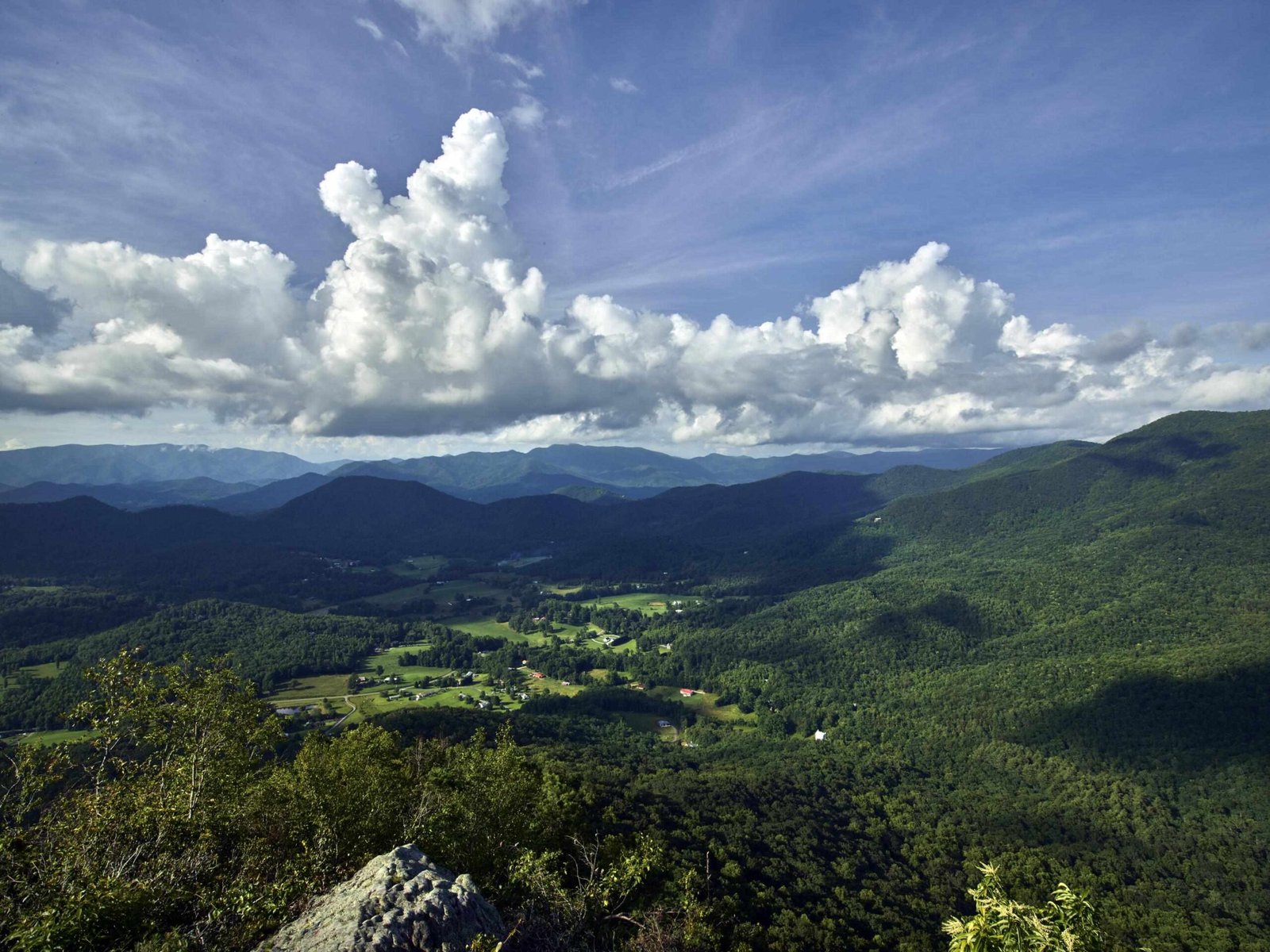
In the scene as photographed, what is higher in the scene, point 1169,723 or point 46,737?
Result: point 46,737

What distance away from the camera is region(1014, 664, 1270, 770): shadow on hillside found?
110 metres

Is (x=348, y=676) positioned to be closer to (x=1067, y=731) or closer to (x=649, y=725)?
(x=649, y=725)

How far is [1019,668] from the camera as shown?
153125mm

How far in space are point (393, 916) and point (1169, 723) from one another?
157 metres

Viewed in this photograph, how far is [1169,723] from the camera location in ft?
385

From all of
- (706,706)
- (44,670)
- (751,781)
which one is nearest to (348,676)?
(44,670)

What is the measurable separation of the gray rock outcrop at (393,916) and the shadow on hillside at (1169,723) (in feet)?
464

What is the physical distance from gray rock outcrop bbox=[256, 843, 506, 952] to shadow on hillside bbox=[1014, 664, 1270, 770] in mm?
141451

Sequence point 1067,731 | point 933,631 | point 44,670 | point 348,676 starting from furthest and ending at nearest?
point 933,631 → point 348,676 → point 44,670 → point 1067,731

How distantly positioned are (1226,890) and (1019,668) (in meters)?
76.1

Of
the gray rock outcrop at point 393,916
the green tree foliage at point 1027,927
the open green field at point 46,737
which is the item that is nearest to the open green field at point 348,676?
the open green field at point 46,737

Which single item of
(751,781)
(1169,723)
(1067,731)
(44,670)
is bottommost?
(1067,731)

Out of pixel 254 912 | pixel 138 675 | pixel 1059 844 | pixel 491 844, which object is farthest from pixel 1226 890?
pixel 138 675

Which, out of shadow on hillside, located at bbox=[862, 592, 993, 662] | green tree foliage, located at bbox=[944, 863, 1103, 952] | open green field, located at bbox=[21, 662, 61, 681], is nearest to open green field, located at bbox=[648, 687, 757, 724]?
shadow on hillside, located at bbox=[862, 592, 993, 662]
